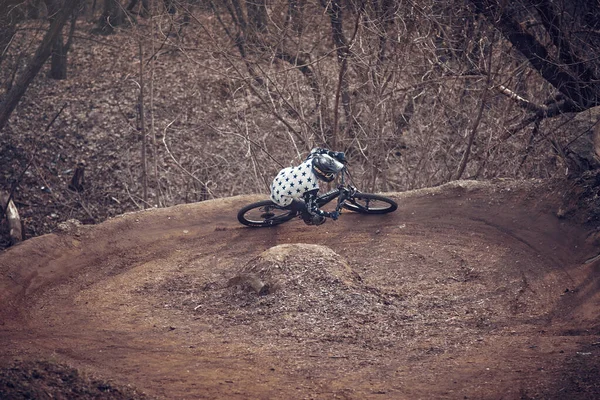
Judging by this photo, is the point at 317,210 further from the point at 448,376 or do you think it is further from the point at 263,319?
the point at 448,376

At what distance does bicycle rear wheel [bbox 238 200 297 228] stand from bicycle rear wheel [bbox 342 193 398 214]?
87 cm

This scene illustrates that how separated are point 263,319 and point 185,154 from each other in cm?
1051

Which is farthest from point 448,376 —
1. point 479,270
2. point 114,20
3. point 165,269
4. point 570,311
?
point 114,20

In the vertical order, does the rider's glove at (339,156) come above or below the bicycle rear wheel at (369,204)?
above

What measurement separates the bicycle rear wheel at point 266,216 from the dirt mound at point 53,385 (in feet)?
13.1

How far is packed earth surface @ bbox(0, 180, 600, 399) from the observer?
5883mm

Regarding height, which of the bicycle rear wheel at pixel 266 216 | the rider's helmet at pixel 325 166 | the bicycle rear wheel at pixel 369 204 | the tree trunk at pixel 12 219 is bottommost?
the tree trunk at pixel 12 219

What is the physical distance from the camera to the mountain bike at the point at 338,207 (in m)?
9.08

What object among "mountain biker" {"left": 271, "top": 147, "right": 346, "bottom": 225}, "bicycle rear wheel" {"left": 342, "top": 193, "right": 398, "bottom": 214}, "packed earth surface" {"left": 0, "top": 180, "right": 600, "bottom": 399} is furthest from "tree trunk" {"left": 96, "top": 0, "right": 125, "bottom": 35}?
"mountain biker" {"left": 271, "top": 147, "right": 346, "bottom": 225}

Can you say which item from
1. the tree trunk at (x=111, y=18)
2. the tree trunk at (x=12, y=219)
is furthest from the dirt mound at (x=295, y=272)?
the tree trunk at (x=111, y=18)

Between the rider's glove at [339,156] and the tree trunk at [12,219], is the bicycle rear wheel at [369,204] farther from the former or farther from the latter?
the tree trunk at [12,219]

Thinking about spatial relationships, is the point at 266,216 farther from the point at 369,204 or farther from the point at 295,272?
the point at 295,272

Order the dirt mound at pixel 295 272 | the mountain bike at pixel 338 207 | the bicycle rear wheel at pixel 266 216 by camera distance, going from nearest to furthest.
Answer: the dirt mound at pixel 295 272, the mountain bike at pixel 338 207, the bicycle rear wheel at pixel 266 216

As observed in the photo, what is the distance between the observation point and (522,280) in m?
8.12
